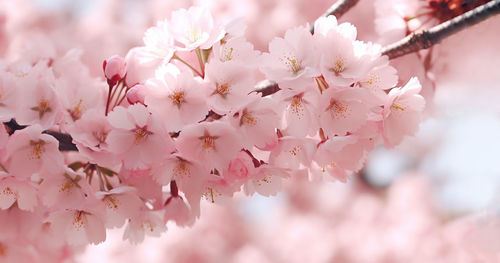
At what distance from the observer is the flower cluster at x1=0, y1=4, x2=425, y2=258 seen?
74 cm

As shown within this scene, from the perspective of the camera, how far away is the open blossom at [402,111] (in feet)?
2.50

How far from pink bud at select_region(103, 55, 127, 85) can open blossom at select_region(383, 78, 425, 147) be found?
39 cm

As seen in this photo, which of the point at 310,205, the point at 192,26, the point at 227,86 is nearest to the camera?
the point at 227,86

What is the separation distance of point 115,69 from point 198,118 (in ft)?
0.58

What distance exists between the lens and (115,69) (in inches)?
32.5

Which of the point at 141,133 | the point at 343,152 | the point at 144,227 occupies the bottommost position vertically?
the point at 144,227

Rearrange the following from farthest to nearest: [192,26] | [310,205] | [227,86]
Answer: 1. [310,205]
2. [192,26]
3. [227,86]

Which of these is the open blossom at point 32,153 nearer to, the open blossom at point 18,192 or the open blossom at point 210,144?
the open blossom at point 18,192

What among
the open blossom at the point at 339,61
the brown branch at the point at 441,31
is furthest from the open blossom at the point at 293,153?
the brown branch at the point at 441,31

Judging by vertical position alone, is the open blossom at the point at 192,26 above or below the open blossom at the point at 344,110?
above

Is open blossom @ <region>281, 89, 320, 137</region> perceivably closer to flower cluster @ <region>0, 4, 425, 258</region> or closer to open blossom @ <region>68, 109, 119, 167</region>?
flower cluster @ <region>0, 4, 425, 258</region>

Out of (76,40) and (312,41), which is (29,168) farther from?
(76,40)

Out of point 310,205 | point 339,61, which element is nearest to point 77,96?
point 339,61

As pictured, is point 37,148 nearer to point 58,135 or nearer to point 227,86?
point 58,135
